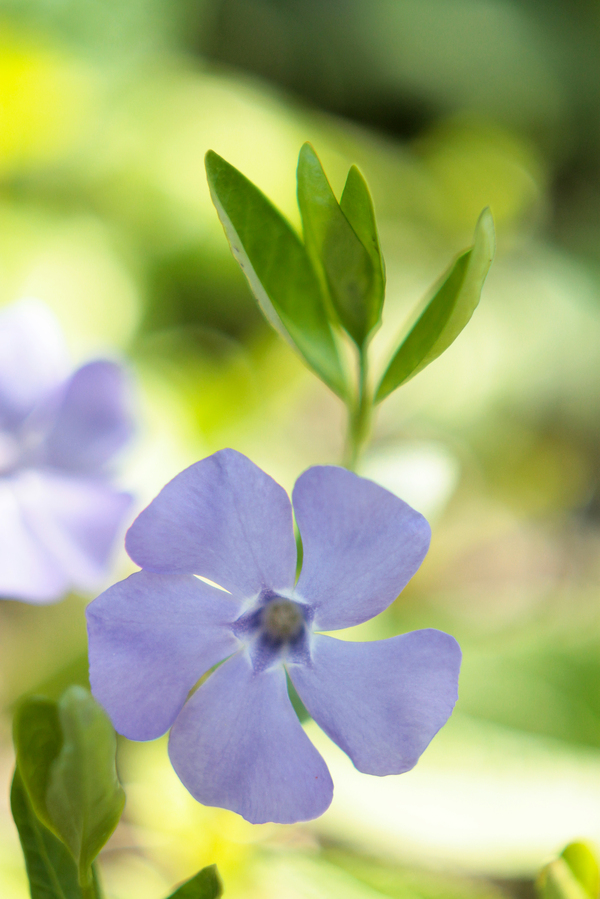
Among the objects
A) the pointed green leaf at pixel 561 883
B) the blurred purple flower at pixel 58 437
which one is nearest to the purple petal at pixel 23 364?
the blurred purple flower at pixel 58 437

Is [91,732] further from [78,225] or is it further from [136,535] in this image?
[78,225]

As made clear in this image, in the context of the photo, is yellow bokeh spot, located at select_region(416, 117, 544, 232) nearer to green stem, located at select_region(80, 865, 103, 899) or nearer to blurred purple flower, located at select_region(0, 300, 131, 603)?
blurred purple flower, located at select_region(0, 300, 131, 603)

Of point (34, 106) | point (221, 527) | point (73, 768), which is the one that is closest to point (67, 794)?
point (73, 768)

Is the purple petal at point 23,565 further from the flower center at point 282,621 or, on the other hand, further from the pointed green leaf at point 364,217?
the pointed green leaf at point 364,217

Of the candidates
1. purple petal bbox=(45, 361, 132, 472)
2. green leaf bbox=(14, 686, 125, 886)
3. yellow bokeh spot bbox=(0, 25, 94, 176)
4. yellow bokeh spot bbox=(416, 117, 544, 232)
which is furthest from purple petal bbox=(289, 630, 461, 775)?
yellow bokeh spot bbox=(416, 117, 544, 232)

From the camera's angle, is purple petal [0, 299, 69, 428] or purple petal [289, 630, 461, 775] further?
purple petal [0, 299, 69, 428]

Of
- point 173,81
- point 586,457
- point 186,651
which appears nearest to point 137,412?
point 186,651
